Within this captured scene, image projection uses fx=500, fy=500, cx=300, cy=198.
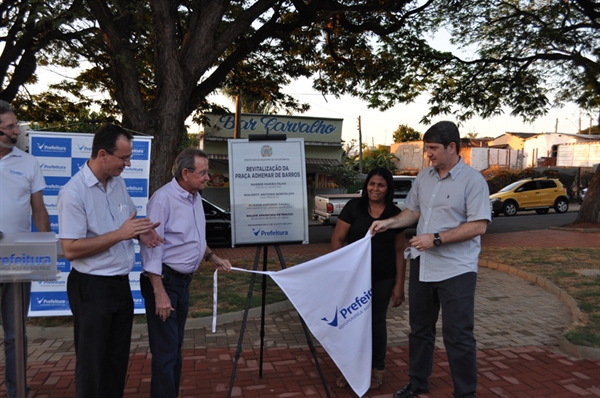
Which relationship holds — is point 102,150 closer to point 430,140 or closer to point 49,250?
point 49,250

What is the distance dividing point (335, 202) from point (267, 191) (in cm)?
1210

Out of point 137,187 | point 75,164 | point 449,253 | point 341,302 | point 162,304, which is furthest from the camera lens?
point 137,187

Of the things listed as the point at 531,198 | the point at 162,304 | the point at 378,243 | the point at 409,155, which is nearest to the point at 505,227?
the point at 531,198

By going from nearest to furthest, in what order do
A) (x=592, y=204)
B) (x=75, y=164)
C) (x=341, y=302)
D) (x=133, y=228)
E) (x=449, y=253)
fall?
1. (x=133, y=228)
2. (x=449, y=253)
3. (x=341, y=302)
4. (x=75, y=164)
5. (x=592, y=204)

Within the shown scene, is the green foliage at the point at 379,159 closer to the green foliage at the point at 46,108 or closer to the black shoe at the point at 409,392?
the green foliage at the point at 46,108

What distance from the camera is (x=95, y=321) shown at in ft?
9.64

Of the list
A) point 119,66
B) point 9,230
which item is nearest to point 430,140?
point 9,230

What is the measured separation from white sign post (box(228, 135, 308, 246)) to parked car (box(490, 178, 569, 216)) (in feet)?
74.0

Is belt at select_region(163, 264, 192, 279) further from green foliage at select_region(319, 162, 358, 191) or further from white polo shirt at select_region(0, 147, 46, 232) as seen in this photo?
green foliage at select_region(319, 162, 358, 191)

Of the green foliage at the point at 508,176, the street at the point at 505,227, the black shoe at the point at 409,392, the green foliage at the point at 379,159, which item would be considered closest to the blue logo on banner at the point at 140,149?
the black shoe at the point at 409,392

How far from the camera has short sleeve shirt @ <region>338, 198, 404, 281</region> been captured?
421cm

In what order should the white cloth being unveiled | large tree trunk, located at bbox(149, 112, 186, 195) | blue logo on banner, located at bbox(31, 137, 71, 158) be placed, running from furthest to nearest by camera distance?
large tree trunk, located at bbox(149, 112, 186, 195) → blue logo on banner, located at bbox(31, 137, 71, 158) → the white cloth being unveiled

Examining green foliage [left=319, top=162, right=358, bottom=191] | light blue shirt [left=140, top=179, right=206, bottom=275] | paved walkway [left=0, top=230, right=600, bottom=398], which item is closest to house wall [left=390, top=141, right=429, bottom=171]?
green foliage [left=319, top=162, right=358, bottom=191]

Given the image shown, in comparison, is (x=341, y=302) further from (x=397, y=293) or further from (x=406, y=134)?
(x=406, y=134)
